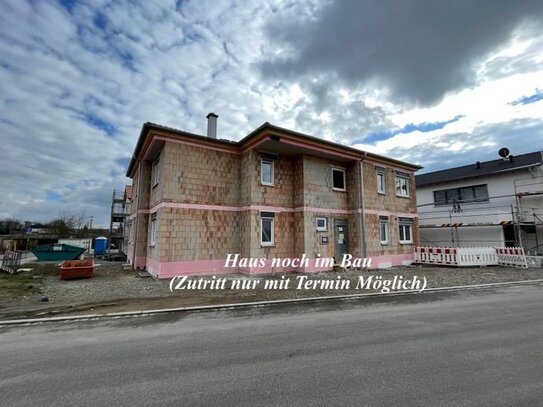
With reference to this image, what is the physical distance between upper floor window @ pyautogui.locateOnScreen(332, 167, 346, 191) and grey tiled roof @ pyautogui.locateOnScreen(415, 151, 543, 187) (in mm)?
13582

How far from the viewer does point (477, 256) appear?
16250mm

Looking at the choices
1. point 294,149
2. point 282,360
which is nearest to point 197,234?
point 294,149

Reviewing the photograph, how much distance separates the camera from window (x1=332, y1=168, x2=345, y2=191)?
1610 cm

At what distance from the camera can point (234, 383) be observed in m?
3.48

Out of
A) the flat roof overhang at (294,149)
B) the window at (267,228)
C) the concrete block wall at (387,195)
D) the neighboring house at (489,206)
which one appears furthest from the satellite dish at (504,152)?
the window at (267,228)

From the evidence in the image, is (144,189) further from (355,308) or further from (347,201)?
(355,308)

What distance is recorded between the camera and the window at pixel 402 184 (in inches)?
747

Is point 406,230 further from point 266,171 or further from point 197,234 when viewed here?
point 197,234

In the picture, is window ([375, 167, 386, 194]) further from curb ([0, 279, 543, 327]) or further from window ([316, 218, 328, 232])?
curb ([0, 279, 543, 327])

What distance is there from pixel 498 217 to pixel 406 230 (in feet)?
22.6

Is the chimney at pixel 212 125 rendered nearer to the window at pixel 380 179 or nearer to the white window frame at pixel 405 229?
the window at pixel 380 179

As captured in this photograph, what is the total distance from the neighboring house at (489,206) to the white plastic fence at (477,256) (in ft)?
13.4

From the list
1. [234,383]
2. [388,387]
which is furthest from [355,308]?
[234,383]

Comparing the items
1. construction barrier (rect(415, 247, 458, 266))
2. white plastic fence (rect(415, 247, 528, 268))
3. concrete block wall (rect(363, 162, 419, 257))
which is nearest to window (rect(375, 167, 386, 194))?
concrete block wall (rect(363, 162, 419, 257))
